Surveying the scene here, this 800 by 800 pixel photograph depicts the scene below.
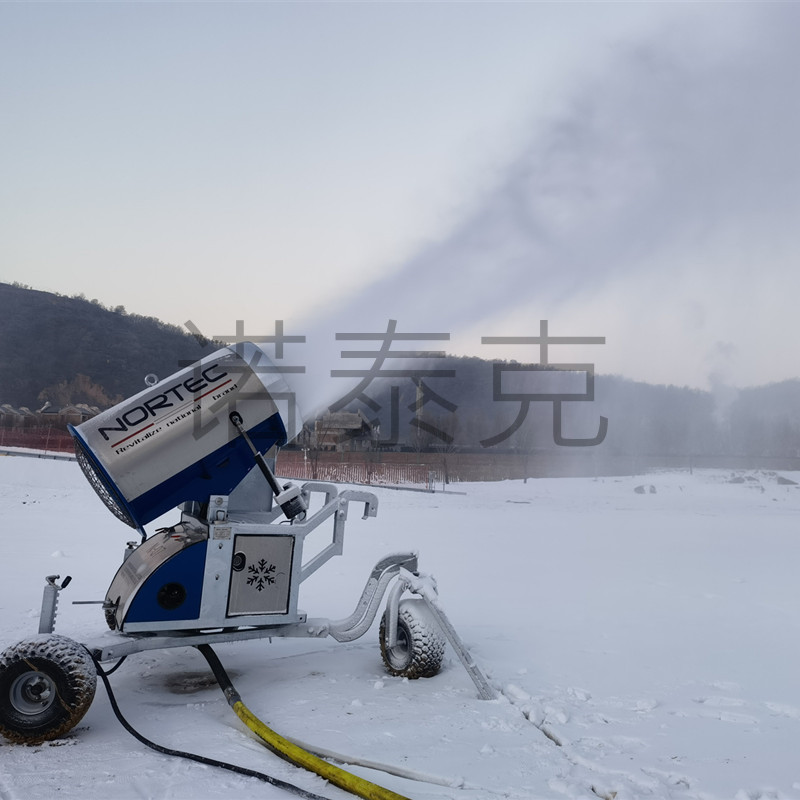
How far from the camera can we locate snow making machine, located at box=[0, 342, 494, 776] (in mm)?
4582

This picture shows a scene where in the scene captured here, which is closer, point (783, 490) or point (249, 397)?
point (249, 397)

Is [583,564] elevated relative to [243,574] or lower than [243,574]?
lower

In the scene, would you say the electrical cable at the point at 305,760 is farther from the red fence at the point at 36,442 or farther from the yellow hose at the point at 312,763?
the red fence at the point at 36,442

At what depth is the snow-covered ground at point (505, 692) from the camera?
3.51m

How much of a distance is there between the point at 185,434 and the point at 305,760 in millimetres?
2223

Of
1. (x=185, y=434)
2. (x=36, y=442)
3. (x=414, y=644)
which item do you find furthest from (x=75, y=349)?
(x=414, y=644)

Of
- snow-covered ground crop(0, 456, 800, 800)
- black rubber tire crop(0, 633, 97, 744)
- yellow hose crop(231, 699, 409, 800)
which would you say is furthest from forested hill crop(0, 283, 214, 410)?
yellow hose crop(231, 699, 409, 800)

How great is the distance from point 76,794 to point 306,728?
1336 millimetres

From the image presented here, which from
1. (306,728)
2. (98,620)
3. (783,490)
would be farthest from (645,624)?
(783,490)

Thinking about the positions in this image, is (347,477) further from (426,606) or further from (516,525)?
(426,606)

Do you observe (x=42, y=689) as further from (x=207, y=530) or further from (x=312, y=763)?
(x=312, y=763)

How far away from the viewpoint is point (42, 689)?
4.05m

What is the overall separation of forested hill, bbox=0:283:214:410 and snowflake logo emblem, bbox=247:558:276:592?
77.6 meters

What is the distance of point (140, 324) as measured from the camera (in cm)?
11381
